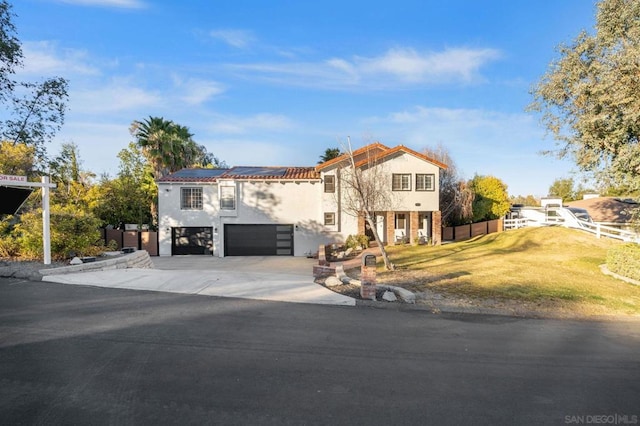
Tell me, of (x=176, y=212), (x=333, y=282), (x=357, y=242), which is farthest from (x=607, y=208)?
(x=176, y=212)

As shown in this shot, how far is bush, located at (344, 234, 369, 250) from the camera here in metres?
21.8

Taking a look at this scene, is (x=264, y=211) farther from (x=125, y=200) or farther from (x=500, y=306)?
(x=500, y=306)

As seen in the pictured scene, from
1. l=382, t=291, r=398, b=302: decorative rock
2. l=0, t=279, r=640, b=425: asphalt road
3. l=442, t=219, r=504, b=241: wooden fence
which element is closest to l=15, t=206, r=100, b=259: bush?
l=0, t=279, r=640, b=425: asphalt road

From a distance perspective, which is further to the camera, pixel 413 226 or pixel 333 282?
pixel 413 226

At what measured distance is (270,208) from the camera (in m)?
24.0

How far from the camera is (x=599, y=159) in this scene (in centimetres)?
1262

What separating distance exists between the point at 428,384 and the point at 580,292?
8.86 metres

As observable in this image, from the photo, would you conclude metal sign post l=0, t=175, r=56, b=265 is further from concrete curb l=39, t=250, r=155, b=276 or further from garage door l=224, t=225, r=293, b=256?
garage door l=224, t=225, r=293, b=256

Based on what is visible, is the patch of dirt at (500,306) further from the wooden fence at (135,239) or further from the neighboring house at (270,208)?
the wooden fence at (135,239)

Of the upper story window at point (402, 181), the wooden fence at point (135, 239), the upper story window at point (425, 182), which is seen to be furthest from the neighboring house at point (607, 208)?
the wooden fence at point (135, 239)

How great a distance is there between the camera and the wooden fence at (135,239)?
79.7 ft

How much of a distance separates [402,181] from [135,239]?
66.8ft

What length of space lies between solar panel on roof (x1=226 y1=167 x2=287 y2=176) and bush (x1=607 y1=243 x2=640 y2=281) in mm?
19252

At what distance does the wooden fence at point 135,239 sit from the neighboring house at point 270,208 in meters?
0.85
